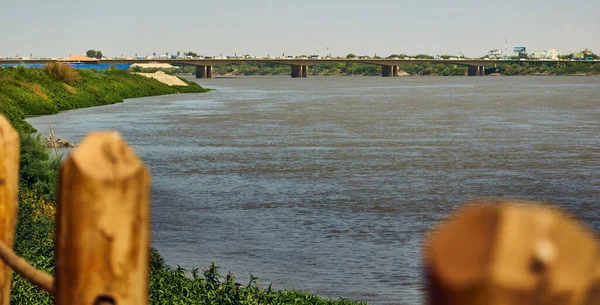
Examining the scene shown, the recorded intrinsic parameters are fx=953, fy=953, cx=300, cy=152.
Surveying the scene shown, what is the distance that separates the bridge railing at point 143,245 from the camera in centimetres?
191

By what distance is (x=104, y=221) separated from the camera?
10.2 ft

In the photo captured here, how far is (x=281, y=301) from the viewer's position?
12586 mm

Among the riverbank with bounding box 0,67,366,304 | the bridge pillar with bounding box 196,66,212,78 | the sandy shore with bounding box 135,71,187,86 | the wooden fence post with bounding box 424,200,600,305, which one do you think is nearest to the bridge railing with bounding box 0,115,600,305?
the wooden fence post with bounding box 424,200,600,305

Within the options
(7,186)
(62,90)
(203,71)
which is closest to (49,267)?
(7,186)

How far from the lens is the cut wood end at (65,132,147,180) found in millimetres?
3113

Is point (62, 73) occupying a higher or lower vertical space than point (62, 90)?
higher

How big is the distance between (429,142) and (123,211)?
38.8m

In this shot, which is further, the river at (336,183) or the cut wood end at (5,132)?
the river at (336,183)

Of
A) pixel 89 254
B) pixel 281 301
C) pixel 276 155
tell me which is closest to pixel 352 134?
pixel 276 155

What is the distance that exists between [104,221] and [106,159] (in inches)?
8.0

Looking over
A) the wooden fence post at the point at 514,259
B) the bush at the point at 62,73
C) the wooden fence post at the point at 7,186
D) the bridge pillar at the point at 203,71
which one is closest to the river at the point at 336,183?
the wooden fence post at the point at 7,186

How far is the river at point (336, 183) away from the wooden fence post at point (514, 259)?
12.7 metres

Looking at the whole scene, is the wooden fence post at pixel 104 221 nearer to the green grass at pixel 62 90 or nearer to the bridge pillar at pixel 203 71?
the green grass at pixel 62 90

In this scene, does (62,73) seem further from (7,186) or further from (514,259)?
(514,259)
